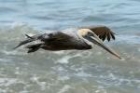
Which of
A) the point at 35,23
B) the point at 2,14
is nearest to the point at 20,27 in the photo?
the point at 35,23

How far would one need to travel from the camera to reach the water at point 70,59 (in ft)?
25.1

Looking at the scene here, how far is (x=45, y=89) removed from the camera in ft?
24.5

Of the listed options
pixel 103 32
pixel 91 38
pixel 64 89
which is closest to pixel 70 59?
pixel 64 89

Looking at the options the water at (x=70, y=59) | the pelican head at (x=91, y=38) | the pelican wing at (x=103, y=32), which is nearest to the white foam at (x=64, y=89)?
the water at (x=70, y=59)

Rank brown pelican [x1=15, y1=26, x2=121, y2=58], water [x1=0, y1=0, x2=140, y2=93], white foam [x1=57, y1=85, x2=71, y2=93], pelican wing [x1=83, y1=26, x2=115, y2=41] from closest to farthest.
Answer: brown pelican [x1=15, y1=26, x2=121, y2=58] < pelican wing [x1=83, y1=26, x2=115, y2=41] < white foam [x1=57, y1=85, x2=71, y2=93] < water [x1=0, y1=0, x2=140, y2=93]

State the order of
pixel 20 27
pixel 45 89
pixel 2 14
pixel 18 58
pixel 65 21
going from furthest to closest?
1. pixel 2 14
2. pixel 65 21
3. pixel 20 27
4. pixel 18 58
5. pixel 45 89

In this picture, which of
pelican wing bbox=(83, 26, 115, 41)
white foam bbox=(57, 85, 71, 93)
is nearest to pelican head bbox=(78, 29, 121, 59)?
pelican wing bbox=(83, 26, 115, 41)

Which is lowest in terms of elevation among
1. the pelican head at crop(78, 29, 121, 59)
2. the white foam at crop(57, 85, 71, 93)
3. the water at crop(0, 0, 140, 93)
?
the water at crop(0, 0, 140, 93)

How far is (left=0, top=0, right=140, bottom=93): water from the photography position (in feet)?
25.1

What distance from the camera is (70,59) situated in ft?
30.1

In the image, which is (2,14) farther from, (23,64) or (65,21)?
(23,64)

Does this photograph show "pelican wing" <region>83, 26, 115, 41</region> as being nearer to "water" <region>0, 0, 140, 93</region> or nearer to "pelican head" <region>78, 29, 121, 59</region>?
"pelican head" <region>78, 29, 121, 59</region>

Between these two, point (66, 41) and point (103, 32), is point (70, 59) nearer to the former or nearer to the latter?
point (103, 32)

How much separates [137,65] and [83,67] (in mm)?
863
